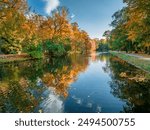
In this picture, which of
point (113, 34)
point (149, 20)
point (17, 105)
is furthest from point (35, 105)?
point (113, 34)

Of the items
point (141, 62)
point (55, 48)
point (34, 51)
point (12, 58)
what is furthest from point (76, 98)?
point (55, 48)

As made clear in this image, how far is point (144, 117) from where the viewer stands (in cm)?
735

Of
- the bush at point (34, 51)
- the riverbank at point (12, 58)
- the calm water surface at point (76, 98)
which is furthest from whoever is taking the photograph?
the bush at point (34, 51)

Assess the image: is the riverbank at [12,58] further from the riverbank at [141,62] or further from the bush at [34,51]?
the riverbank at [141,62]

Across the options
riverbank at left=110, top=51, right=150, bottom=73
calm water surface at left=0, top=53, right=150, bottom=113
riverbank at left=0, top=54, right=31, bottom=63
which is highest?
calm water surface at left=0, top=53, right=150, bottom=113

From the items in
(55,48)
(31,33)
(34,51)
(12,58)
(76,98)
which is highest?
(31,33)

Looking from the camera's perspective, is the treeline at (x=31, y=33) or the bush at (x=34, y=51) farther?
the bush at (x=34, y=51)

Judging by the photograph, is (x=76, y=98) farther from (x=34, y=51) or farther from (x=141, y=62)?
(x=34, y=51)

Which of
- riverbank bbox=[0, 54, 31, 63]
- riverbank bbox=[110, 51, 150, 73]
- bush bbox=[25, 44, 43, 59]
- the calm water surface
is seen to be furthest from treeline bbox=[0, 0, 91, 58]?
the calm water surface

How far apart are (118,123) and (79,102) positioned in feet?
18.5

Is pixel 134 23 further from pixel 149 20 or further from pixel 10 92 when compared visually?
pixel 10 92

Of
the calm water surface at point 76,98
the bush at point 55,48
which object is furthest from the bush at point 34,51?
the calm water surface at point 76,98

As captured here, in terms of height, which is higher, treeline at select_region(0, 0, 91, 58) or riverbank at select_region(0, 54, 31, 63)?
treeline at select_region(0, 0, 91, 58)

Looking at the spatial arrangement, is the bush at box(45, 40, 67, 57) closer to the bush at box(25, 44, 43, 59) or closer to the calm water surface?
the bush at box(25, 44, 43, 59)
